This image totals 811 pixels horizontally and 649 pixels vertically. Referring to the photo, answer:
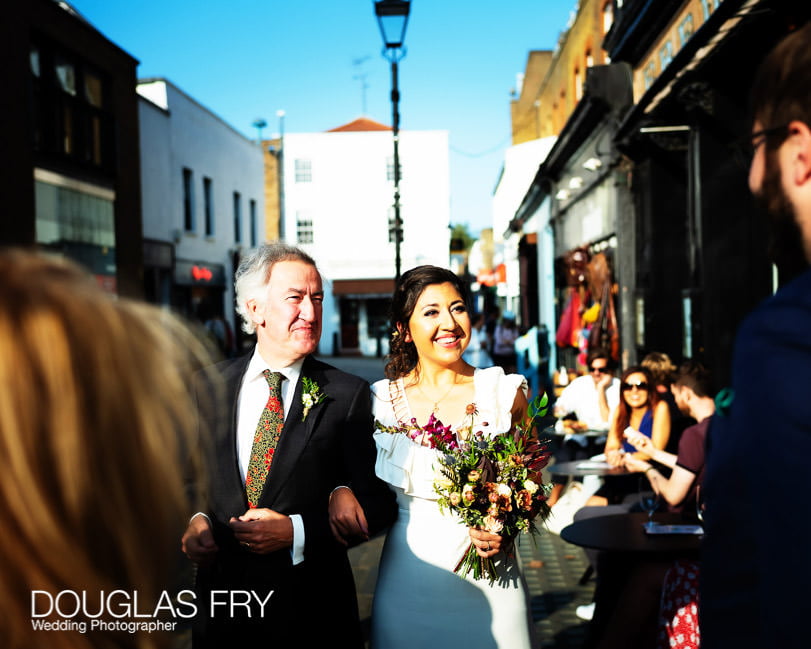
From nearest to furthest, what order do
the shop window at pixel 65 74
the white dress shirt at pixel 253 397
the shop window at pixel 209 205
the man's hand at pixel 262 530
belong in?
the man's hand at pixel 262 530 → the white dress shirt at pixel 253 397 → the shop window at pixel 65 74 → the shop window at pixel 209 205

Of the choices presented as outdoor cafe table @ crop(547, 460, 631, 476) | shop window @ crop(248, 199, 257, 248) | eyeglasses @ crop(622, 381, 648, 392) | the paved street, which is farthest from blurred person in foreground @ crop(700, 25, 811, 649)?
shop window @ crop(248, 199, 257, 248)

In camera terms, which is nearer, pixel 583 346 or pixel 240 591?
pixel 240 591

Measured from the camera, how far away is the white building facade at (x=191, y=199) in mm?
23906

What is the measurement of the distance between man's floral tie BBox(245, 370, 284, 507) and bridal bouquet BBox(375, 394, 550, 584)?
65 centimetres

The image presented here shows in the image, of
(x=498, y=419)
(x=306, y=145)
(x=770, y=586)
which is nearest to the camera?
(x=770, y=586)

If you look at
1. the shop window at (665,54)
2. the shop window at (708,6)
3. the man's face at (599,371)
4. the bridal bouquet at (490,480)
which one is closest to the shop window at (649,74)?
the shop window at (665,54)

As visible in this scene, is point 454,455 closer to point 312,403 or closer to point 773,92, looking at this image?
point 312,403

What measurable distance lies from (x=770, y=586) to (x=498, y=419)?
7.26 feet

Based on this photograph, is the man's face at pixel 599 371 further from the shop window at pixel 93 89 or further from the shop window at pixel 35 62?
the shop window at pixel 93 89

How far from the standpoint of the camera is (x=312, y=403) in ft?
9.84

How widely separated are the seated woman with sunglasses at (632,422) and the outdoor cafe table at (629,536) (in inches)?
57.7

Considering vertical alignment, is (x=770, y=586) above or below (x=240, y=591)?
above

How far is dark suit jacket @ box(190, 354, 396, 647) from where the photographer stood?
2.75 m

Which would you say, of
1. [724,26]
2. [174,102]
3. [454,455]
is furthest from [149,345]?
[174,102]
